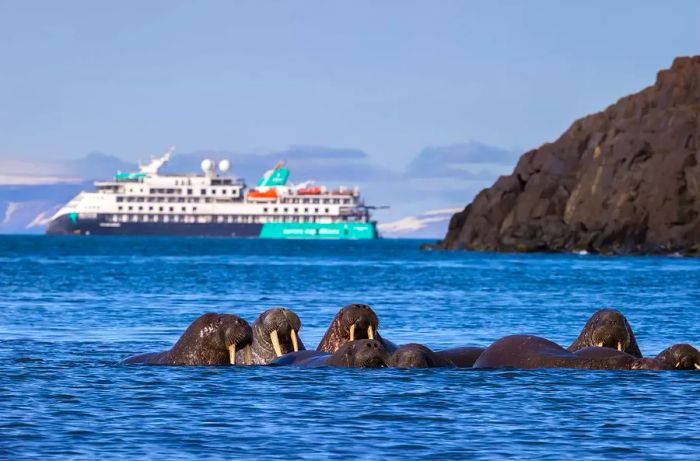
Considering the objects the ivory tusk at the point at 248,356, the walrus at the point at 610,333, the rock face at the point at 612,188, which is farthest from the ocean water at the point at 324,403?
the rock face at the point at 612,188

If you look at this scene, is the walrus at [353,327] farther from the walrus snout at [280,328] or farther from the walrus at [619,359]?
the walrus at [619,359]

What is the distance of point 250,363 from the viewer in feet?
82.5

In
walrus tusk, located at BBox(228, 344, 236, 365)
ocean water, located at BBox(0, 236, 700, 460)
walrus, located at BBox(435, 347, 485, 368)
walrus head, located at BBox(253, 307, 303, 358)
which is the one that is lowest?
ocean water, located at BBox(0, 236, 700, 460)

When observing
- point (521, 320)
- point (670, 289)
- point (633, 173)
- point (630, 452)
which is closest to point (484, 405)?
point (630, 452)

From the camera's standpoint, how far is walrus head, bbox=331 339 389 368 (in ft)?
79.6

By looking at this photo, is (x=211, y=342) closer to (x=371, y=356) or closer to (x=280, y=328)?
(x=280, y=328)

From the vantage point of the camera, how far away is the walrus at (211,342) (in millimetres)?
24047

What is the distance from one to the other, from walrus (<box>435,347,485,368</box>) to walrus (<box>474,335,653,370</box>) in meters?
0.29

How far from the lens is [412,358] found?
24.2 metres

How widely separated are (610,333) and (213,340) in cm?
675

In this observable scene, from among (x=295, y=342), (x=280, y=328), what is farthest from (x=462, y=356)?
(x=280, y=328)

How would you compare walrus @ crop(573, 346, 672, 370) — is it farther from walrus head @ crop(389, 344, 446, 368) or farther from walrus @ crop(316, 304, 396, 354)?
walrus @ crop(316, 304, 396, 354)

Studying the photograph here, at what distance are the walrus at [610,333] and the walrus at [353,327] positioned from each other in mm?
3426

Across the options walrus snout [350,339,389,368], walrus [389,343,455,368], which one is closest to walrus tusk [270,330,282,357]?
walrus snout [350,339,389,368]
